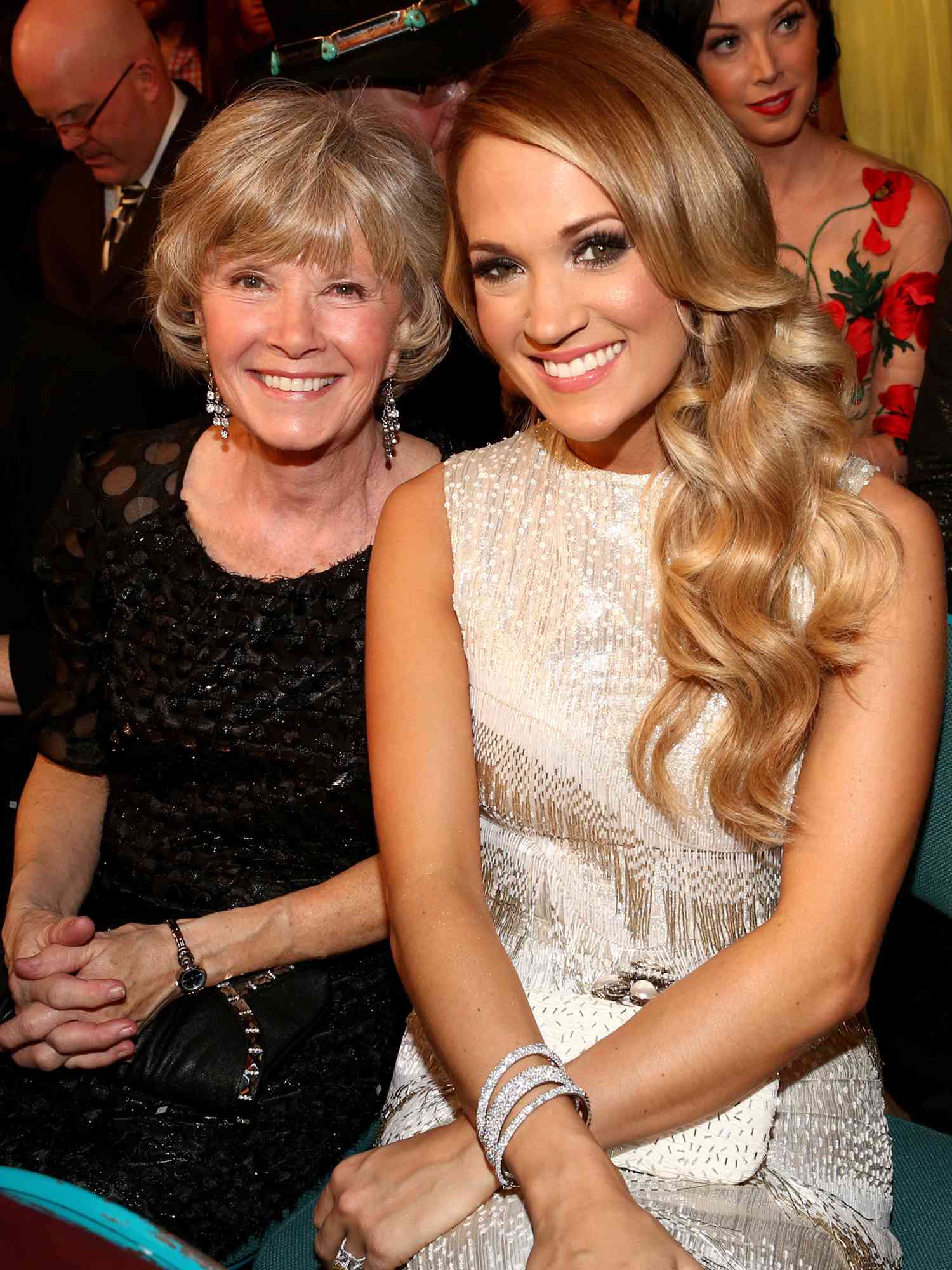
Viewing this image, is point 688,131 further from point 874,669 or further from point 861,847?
point 861,847

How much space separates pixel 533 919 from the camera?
5.89 feet

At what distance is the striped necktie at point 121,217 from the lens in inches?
159

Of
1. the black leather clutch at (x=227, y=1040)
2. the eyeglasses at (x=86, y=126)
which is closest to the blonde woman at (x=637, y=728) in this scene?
the black leather clutch at (x=227, y=1040)

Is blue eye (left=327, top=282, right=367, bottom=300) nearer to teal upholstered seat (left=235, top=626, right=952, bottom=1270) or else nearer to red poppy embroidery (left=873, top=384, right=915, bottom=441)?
teal upholstered seat (left=235, top=626, right=952, bottom=1270)

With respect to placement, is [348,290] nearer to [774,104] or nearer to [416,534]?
[416,534]

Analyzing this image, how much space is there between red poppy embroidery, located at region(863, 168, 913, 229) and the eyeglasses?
2.14 m

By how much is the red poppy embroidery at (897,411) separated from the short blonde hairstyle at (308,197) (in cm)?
127

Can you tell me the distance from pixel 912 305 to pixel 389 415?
4.49 feet

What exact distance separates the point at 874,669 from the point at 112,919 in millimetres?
1275

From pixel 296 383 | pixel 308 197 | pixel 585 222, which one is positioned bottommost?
pixel 296 383

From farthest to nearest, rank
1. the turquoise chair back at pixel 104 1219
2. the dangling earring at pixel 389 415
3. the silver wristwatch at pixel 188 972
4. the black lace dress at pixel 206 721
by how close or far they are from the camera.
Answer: the dangling earring at pixel 389 415 < the black lace dress at pixel 206 721 < the silver wristwatch at pixel 188 972 < the turquoise chair back at pixel 104 1219

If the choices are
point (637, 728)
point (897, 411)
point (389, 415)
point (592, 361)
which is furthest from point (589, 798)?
point (897, 411)

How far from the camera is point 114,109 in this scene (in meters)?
3.86

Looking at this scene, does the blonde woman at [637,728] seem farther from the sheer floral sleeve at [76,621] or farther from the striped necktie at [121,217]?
the striped necktie at [121,217]
